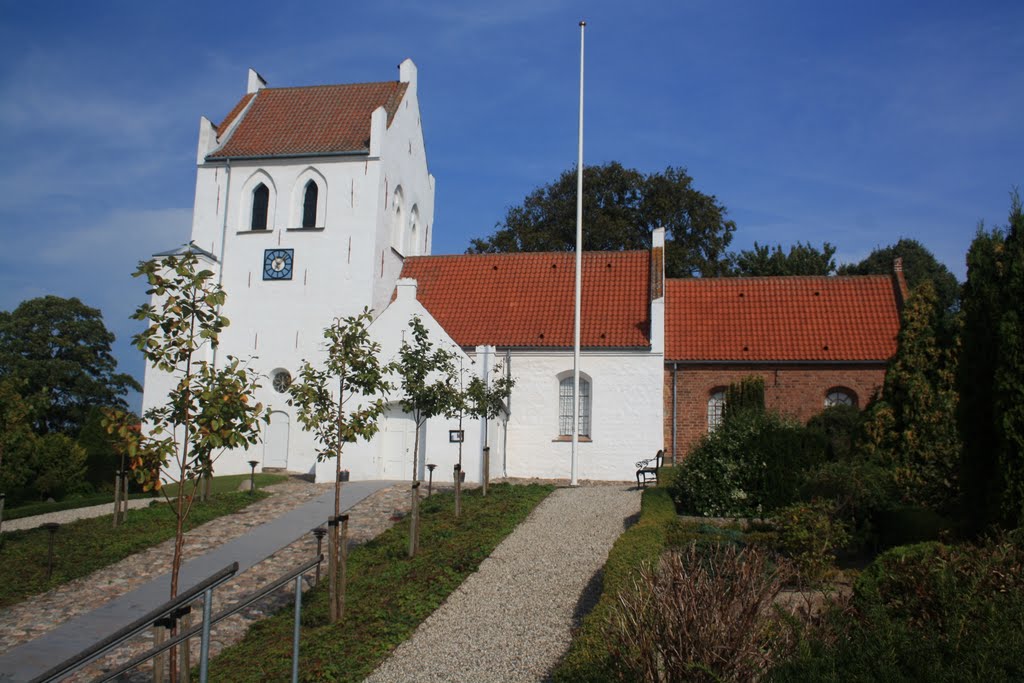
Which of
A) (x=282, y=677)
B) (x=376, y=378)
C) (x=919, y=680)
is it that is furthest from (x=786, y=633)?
(x=376, y=378)

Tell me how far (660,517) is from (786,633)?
760 cm

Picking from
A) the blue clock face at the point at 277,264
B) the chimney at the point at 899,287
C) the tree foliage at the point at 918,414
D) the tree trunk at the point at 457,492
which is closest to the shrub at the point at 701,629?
the tree foliage at the point at 918,414

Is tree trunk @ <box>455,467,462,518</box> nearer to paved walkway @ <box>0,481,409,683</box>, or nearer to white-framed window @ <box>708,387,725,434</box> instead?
paved walkway @ <box>0,481,409,683</box>

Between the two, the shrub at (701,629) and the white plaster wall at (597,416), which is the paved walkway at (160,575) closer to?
the white plaster wall at (597,416)

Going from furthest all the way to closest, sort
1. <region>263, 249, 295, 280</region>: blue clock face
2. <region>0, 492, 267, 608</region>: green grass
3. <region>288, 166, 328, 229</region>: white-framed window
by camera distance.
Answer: <region>288, 166, 328, 229</region>: white-framed window, <region>263, 249, 295, 280</region>: blue clock face, <region>0, 492, 267, 608</region>: green grass

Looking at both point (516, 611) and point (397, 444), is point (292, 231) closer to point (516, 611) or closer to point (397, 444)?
point (397, 444)

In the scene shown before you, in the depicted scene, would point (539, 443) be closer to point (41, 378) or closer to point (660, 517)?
point (660, 517)

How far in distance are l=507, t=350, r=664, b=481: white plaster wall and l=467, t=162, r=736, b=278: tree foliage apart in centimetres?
1686

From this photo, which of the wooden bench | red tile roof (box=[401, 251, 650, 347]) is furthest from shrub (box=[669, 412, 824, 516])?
red tile roof (box=[401, 251, 650, 347])

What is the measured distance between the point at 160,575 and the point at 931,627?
12028 mm

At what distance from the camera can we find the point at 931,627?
20.2 feet

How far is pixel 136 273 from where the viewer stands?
27.8ft

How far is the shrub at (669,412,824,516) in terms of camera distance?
16359 mm

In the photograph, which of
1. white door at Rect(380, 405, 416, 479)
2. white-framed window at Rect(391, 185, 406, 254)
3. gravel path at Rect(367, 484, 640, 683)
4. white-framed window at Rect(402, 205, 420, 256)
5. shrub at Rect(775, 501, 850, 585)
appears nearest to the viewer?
gravel path at Rect(367, 484, 640, 683)
